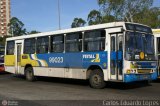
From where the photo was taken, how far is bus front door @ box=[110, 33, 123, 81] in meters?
15.2

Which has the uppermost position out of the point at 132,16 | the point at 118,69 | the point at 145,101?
the point at 132,16

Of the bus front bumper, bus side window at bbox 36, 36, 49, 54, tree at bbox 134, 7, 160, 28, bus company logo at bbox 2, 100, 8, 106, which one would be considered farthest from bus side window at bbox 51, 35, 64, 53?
tree at bbox 134, 7, 160, 28

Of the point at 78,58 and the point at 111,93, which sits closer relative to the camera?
the point at 111,93

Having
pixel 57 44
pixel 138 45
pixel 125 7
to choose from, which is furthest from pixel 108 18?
pixel 138 45

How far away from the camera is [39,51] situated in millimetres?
20609

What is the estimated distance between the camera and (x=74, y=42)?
17.8 meters

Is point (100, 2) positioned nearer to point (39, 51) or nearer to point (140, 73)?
point (39, 51)

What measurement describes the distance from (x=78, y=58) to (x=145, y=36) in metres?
3.49

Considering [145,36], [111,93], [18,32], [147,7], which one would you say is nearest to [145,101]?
[111,93]

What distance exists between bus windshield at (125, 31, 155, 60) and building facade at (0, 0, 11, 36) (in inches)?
6033

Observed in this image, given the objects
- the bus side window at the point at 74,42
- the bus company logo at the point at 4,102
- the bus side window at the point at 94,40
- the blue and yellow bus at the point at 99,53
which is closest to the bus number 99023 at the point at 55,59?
the blue and yellow bus at the point at 99,53

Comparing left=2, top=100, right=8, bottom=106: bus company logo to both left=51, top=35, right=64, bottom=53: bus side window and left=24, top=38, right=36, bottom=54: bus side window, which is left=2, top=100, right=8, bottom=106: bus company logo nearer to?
left=51, top=35, right=64, bottom=53: bus side window

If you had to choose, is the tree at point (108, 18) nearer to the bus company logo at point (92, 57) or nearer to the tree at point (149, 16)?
the tree at point (149, 16)

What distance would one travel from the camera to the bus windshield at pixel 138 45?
15102mm
